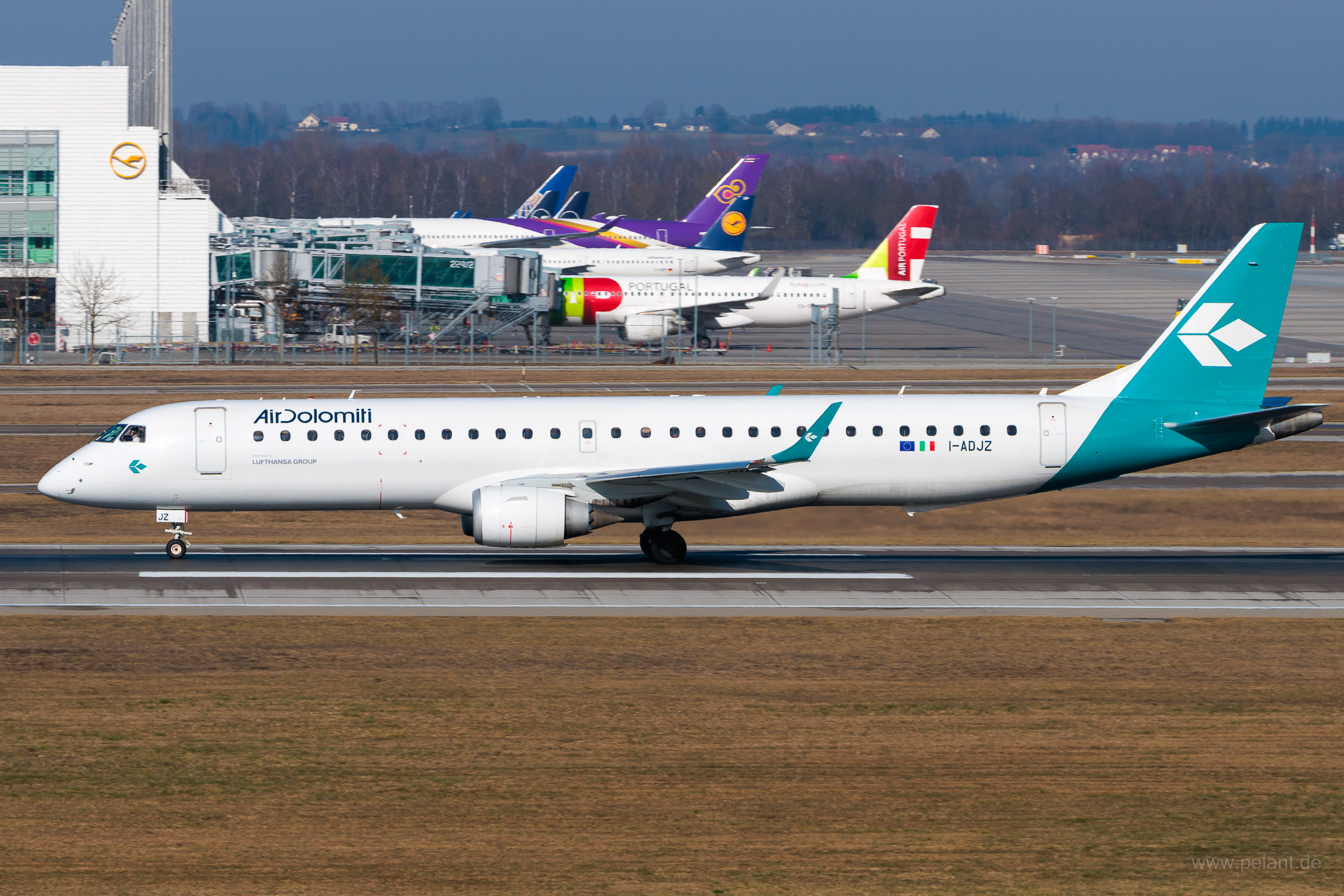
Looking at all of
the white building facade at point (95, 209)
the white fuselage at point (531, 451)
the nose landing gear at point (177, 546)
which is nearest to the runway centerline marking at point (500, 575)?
the nose landing gear at point (177, 546)

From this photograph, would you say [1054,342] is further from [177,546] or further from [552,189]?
[552,189]

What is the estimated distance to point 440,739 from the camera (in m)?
21.6

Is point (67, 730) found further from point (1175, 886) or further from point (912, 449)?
point (912, 449)

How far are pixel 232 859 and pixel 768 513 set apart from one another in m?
22.3

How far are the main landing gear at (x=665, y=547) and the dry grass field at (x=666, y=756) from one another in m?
6.72

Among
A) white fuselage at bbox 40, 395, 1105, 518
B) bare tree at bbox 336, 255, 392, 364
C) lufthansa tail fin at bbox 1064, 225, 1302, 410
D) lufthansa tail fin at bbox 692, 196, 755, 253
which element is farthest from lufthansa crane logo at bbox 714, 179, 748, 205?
white fuselage at bbox 40, 395, 1105, 518

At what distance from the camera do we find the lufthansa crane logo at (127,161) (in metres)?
104

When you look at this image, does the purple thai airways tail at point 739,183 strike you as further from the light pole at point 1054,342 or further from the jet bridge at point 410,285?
the jet bridge at point 410,285

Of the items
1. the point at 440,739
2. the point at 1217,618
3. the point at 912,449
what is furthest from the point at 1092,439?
the point at 440,739

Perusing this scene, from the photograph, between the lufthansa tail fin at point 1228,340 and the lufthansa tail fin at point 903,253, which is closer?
the lufthansa tail fin at point 1228,340

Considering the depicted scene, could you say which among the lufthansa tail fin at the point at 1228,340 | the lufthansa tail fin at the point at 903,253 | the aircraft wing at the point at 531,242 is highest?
the aircraft wing at the point at 531,242

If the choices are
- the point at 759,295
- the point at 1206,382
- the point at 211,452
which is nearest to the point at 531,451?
the point at 211,452

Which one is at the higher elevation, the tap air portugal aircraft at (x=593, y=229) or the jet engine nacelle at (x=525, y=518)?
the tap air portugal aircraft at (x=593, y=229)

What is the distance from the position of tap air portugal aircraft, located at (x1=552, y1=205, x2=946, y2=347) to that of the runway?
64.4m
